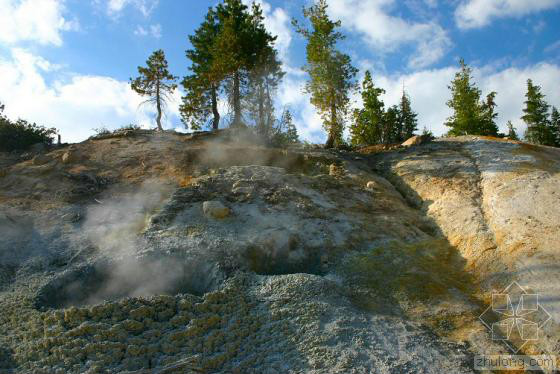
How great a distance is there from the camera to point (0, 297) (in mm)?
8898

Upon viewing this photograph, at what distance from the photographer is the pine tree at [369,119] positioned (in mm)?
28453

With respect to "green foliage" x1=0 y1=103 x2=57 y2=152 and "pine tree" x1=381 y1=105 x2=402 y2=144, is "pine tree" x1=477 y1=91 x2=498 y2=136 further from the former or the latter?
"green foliage" x1=0 y1=103 x2=57 y2=152

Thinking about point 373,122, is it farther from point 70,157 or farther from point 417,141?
point 70,157

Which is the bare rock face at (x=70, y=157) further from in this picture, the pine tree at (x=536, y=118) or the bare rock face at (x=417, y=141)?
Result: the pine tree at (x=536, y=118)

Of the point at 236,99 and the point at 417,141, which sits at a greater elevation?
the point at 236,99

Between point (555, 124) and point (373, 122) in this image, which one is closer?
point (373, 122)

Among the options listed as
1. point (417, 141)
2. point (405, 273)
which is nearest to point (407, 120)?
point (417, 141)

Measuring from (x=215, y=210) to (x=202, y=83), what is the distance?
621 inches

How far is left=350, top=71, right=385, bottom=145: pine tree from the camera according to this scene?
28.5m

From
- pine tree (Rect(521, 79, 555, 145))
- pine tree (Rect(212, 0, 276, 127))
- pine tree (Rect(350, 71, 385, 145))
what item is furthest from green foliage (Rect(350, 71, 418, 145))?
pine tree (Rect(521, 79, 555, 145))

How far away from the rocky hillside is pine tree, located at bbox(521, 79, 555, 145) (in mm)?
24335

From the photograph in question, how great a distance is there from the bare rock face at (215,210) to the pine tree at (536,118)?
33.2 m

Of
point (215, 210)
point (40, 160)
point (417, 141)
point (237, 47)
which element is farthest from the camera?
point (237, 47)

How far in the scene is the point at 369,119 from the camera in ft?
94.0
